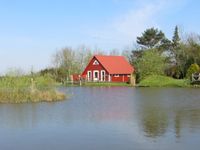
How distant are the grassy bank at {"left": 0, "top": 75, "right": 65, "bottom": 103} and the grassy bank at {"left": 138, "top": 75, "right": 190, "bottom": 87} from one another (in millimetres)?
22366

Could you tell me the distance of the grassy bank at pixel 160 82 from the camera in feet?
148

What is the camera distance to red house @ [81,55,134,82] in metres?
57.2

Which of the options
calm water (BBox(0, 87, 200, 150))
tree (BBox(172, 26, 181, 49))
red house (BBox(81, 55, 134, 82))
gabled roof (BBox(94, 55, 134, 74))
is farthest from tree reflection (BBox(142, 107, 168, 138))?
tree (BBox(172, 26, 181, 49))

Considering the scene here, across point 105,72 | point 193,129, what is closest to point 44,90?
point 193,129

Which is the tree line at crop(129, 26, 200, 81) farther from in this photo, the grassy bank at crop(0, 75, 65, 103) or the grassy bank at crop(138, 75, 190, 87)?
the grassy bank at crop(0, 75, 65, 103)

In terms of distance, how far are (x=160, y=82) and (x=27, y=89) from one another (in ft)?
82.3

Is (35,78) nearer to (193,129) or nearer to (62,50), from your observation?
(193,129)

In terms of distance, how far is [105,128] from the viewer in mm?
13859

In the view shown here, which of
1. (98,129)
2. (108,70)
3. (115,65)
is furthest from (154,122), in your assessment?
(115,65)

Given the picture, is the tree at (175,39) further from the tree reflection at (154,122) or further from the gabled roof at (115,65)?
the tree reflection at (154,122)

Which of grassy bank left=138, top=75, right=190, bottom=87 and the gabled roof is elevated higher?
the gabled roof

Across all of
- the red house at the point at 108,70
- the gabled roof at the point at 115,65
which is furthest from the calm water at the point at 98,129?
the gabled roof at the point at 115,65

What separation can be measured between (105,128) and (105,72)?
43.7m

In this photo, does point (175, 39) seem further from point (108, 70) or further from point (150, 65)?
point (150, 65)
